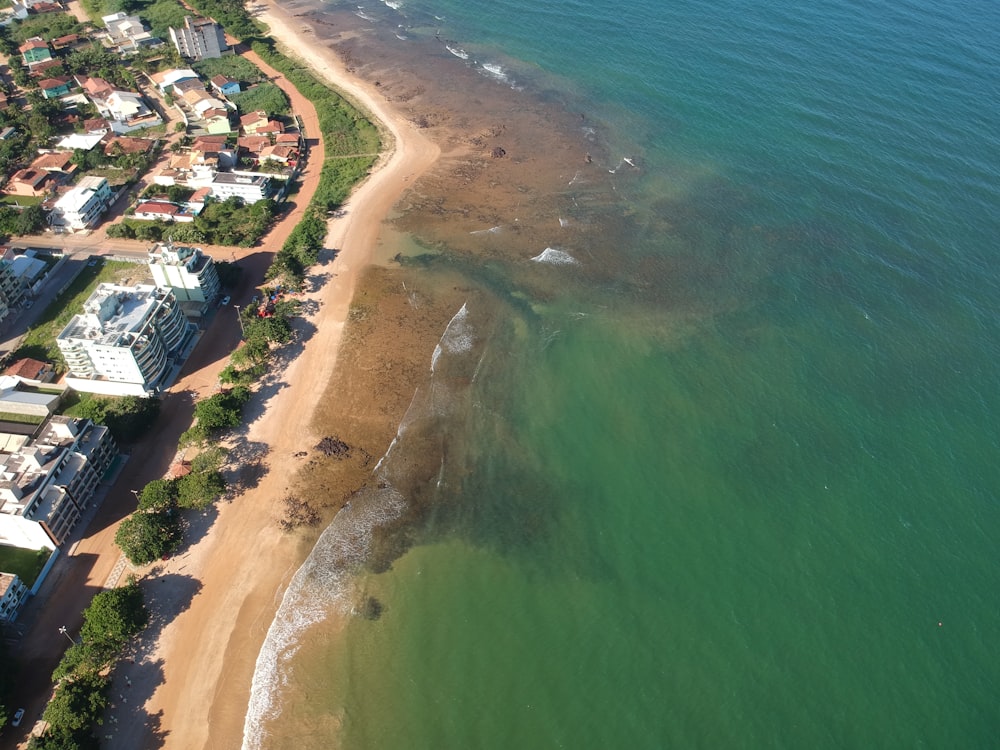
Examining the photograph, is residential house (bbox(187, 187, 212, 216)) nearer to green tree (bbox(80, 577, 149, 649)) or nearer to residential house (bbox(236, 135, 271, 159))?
residential house (bbox(236, 135, 271, 159))

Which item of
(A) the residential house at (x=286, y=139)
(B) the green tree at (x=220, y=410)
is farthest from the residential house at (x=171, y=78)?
(B) the green tree at (x=220, y=410)

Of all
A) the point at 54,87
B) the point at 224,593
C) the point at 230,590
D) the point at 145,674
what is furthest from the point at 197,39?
the point at 145,674

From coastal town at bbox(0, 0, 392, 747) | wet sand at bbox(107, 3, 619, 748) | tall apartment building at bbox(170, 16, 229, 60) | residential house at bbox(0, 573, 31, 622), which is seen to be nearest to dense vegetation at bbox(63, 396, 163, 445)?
coastal town at bbox(0, 0, 392, 747)

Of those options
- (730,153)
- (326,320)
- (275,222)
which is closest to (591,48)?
(730,153)

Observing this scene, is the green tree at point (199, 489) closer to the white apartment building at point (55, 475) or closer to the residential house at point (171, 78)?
the white apartment building at point (55, 475)

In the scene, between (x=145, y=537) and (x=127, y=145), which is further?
(x=127, y=145)

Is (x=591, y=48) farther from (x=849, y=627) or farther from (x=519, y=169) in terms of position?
(x=849, y=627)

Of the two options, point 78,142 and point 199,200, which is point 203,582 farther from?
point 78,142
